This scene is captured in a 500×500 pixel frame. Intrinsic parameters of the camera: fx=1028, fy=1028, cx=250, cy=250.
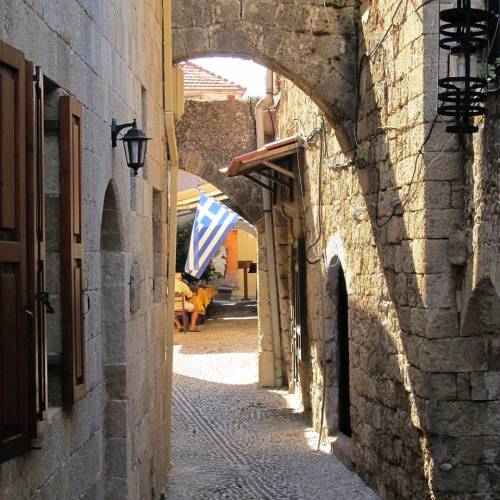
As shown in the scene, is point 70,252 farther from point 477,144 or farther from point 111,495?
point 477,144

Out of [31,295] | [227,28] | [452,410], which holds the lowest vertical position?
[452,410]

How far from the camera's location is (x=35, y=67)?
381cm

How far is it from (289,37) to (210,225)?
7439mm

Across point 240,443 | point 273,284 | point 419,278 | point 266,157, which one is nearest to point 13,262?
point 419,278

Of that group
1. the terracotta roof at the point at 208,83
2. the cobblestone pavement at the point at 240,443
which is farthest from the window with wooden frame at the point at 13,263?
the terracotta roof at the point at 208,83

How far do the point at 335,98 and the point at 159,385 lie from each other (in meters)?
2.85

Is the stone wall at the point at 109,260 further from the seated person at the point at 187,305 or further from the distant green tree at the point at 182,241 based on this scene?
the distant green tree at the point at 182,241

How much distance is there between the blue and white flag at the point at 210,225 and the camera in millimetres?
15883

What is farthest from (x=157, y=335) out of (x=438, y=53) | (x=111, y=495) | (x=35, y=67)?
(x=35, y=67)

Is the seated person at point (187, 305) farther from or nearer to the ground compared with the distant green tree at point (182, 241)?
nearer to the ground

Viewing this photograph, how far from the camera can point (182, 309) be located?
1986 centimetres

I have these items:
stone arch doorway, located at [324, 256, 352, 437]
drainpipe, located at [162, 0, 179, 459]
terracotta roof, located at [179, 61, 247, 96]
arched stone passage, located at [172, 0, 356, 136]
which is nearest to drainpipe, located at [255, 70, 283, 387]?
stone arch doorway, located at [324, 256, 352, 437]

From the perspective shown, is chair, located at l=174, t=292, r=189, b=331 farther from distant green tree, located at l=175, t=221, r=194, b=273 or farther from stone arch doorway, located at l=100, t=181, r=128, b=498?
stone arch doorway, located at l=100, t=181, r=128, b=498

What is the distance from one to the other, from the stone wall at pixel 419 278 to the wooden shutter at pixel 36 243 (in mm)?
2845
